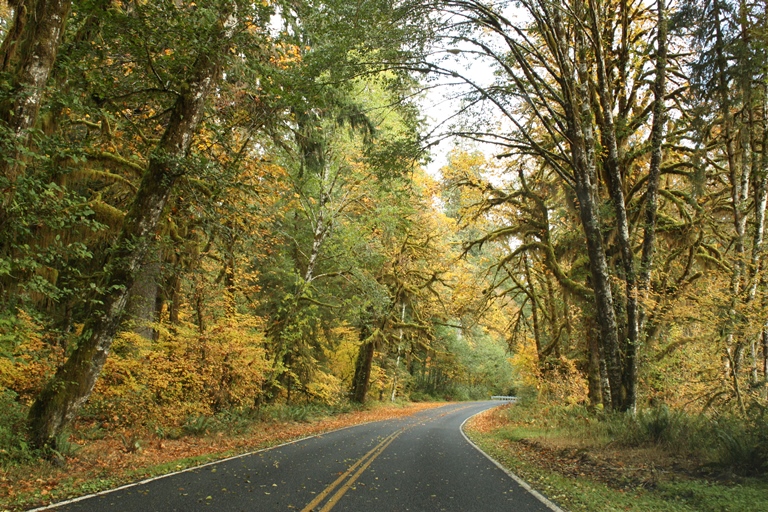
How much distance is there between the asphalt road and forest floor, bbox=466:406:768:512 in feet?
2.18

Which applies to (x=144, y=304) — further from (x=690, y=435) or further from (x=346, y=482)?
(x=690, y=435)

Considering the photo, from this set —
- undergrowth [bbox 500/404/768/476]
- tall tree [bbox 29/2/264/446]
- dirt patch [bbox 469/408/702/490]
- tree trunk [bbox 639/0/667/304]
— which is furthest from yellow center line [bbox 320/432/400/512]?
tree trunk [bbox 639/0/667/304]

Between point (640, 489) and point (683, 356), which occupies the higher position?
point (683, 356)

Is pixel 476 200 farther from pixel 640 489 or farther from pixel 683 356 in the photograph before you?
pixel 640 489

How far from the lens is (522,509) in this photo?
18.6 feet

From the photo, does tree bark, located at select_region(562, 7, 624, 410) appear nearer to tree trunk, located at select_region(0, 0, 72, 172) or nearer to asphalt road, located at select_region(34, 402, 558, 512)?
asphalt road, located at select_region(34, 402, 558, 512)

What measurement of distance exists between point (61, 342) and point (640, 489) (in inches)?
515

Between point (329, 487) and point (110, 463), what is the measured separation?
414 cm

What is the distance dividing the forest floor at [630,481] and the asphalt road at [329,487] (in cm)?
66

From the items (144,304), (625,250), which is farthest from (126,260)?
(625,250)

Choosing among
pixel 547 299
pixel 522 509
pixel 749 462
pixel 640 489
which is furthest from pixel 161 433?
pixel 547 299

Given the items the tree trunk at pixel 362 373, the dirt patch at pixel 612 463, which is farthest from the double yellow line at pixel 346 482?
the tree trunk at pixel 362 373

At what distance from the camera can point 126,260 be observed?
26.1 feet

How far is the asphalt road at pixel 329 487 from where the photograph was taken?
5.45 metres
